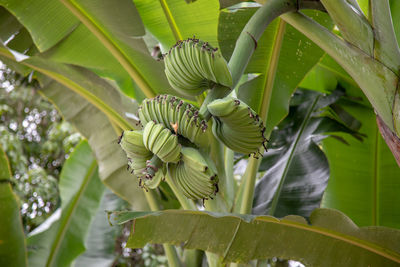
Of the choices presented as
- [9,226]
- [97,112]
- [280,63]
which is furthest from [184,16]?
[9,226]

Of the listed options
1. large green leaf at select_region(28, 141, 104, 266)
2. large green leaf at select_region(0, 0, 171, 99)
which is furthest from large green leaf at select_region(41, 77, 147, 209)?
large green leaf at select_region(28, 141, 104, 266)

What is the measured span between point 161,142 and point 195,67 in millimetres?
137

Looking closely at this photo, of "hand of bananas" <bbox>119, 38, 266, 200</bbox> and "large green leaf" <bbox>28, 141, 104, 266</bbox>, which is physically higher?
"hand of bananas" <bbox>119, 38, 266, 200</bbox>

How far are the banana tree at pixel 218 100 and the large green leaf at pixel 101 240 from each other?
0.09m

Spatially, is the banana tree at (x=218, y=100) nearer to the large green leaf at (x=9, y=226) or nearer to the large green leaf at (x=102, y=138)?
the large green leaf at (x=102, y=138)

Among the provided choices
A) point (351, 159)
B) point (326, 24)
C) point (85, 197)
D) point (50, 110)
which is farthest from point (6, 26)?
point (50, 110)

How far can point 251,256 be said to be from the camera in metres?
1.01

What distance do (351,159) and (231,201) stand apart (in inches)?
23.4

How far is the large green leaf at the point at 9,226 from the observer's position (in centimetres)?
147

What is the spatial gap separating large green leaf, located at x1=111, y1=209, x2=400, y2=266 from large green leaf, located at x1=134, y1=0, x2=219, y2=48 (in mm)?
534

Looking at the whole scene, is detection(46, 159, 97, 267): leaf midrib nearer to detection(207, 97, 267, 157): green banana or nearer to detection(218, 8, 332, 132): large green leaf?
detection(218, 8, 332, 132): large green leaf

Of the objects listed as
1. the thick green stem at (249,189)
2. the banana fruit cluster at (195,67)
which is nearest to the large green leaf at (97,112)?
the thick green stem at (249,189)

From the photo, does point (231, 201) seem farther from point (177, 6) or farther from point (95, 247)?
point (95, 247)

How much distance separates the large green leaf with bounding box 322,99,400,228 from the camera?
1.47 metres
